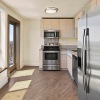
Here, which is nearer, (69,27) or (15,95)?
(15,95)

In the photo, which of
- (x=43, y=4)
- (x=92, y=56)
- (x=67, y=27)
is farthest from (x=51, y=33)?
(x=92, y=56)

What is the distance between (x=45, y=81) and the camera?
15.5ft

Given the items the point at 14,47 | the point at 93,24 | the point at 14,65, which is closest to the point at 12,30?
the point at 14,47

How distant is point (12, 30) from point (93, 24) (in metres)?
4.91

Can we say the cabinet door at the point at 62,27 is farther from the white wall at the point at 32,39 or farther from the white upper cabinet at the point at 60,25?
the white wall at the point at 32,39

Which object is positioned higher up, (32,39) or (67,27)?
(67,27)

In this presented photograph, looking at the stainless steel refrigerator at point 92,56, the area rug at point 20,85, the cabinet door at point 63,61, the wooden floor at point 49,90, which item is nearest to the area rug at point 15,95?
the wooden floor at point 49,90

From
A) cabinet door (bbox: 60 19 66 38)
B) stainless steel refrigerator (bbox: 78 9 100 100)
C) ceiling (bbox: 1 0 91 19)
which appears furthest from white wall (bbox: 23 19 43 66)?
stainless steel refrigerator (bbox: 78 9 100 100)

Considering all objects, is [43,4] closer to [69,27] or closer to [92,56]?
[69,27]

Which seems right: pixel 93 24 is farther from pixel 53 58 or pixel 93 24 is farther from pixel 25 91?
pixel 53 58

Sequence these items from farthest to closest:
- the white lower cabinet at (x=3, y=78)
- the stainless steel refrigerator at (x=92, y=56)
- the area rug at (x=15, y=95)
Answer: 1. the white lower cabinet at (x=3, y=78)
2. the area rug at (x=15, y=95)
3. the stainless steel refrigerator at (x=92, y=56)

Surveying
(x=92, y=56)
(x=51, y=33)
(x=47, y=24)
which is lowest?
(x=92, y=56)

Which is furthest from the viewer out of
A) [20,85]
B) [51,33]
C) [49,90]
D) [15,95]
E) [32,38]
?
[32,38]

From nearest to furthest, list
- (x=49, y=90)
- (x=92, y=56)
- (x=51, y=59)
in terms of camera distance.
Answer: (x=92, y=56), (x=49, y=90), (x=51, y=59)
